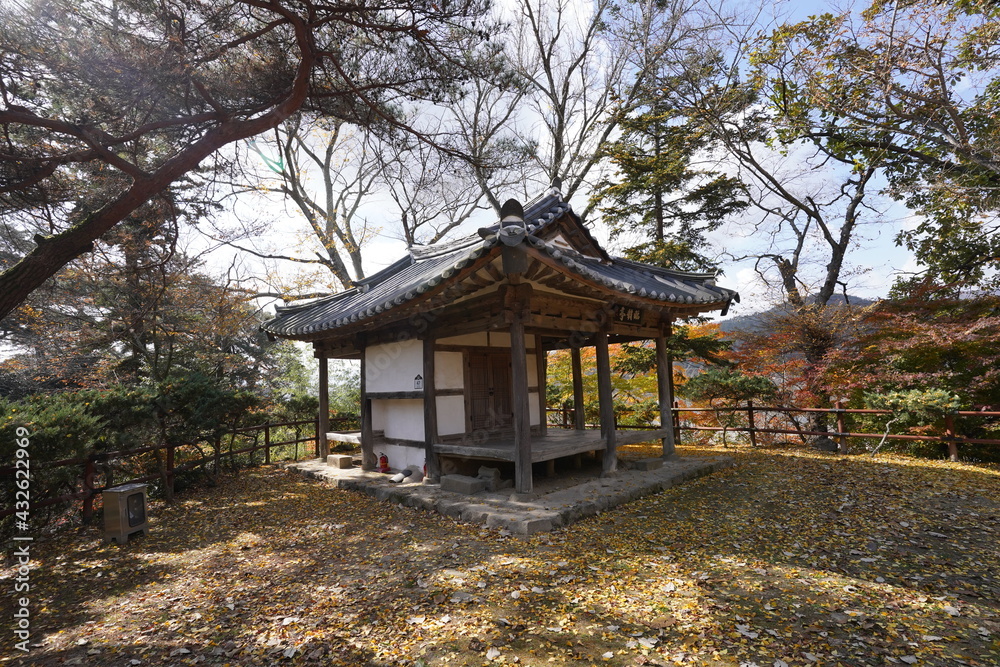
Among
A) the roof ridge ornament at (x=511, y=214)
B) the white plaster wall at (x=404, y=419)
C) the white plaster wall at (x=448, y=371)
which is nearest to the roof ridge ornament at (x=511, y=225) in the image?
the roof ridge ornament at (x=511, y=214)

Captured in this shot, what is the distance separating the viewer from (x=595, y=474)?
8.25 metres

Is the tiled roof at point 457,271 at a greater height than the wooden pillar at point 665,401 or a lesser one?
greater

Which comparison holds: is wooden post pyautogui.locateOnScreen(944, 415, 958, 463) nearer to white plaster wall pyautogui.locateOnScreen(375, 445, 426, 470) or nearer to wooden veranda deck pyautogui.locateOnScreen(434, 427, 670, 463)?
wooden veranda deck pyautogui.locateOnScreen(434, 427, 670, 463)

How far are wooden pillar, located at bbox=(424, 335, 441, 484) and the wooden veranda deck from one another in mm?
164

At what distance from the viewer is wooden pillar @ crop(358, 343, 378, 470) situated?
889 cm

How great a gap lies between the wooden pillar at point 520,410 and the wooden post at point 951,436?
834cm

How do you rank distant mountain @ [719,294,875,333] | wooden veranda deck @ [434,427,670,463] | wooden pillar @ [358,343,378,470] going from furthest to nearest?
1. distant mountain @ [719,294,875,333]
2. wooden pillar @ [358,343,378,470]
3. wooden veranda deck @ [434,427,670,463]

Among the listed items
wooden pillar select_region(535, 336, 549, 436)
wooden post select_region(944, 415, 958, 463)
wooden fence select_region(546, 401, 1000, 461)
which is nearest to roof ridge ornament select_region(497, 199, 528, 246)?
wooden pillar select_region(535, 336, 549, 436)

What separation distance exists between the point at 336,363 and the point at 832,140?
24530mm

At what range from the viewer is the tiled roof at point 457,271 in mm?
5535

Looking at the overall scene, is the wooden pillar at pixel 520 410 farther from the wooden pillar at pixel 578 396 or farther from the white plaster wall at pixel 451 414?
the wooden pillar at pixel 578 396

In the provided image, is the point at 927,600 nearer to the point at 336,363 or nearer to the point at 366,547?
the point at 366,547

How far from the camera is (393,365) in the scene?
8.55m

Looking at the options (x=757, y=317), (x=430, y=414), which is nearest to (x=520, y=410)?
(x=430, y=414)
